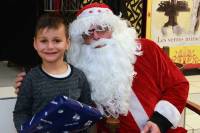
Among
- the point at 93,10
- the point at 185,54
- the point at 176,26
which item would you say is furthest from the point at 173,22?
the point at 93,10

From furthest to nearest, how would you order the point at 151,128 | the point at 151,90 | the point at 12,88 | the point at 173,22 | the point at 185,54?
the point at 185,54 → the point at 173,22 → the point at 12,88 → the point at 151,90 → the point at 151,128

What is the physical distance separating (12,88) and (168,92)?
0.89 metres

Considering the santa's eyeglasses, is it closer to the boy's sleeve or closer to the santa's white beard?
the santa's white beard

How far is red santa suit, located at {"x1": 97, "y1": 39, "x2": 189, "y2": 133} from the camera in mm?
1914

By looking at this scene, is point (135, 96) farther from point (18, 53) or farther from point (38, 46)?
point (18, 53)

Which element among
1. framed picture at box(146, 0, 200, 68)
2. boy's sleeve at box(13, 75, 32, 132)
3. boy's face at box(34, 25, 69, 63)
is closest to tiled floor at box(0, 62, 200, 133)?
framed picture at box(146, 0, 200, 68)

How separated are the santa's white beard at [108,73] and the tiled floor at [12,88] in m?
0.47

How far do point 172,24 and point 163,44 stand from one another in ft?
0.71

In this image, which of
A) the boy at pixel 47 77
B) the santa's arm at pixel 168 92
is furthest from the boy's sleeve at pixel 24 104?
the santa's arm at pixel 168 92

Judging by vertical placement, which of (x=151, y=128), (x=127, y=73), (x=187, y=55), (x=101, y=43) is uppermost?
(x=101, y=43)

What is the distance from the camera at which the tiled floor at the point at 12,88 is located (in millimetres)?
2237

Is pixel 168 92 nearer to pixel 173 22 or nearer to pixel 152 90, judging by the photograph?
pixel 152 90

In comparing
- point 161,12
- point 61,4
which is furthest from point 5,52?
point 161,12

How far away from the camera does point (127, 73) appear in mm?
1896
